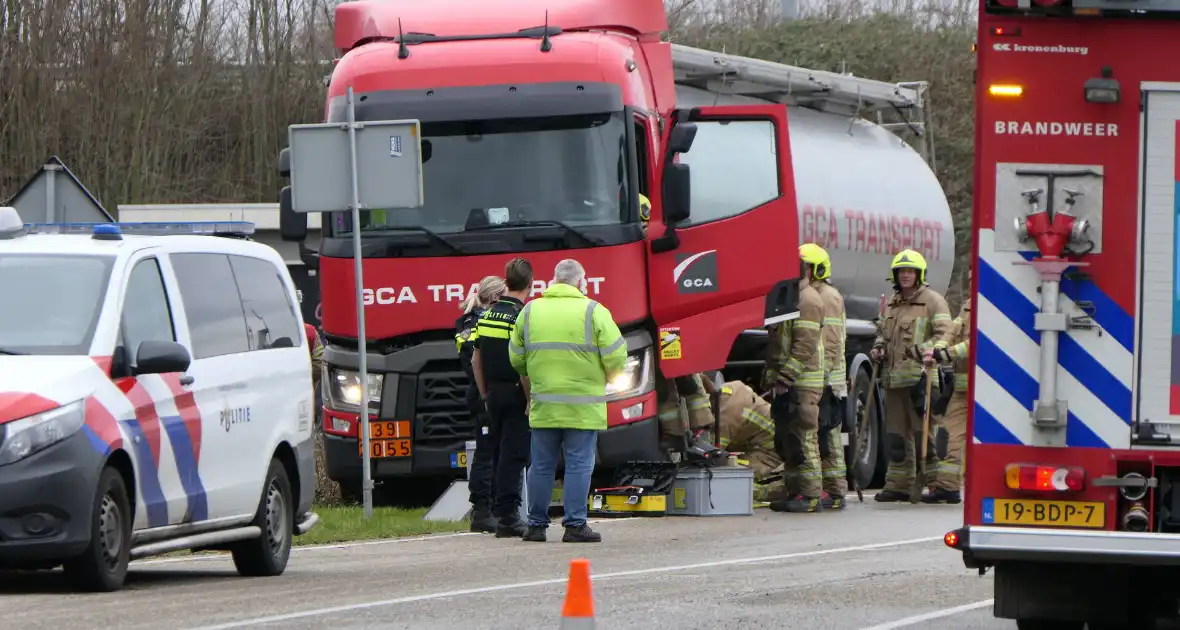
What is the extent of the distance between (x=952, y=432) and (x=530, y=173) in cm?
479

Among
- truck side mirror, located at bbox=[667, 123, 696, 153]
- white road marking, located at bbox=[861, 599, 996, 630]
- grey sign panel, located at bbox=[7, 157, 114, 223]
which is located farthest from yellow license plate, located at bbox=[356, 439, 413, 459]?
white road marking, located at bbox=[861, 599, 996, 630]

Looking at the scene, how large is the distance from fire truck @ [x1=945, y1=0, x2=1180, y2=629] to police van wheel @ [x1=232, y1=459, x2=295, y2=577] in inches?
202

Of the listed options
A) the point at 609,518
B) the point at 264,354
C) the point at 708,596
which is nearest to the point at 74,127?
the point at 609,518

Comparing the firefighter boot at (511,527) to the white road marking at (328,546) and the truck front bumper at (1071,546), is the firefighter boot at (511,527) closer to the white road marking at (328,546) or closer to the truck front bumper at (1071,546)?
the white road marking at (328,546)

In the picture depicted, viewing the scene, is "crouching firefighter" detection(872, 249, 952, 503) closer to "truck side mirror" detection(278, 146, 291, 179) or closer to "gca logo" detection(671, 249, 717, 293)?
"gca logo" detection(671, 249, 717, 293)

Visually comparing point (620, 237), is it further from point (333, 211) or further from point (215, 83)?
point (215, 83)

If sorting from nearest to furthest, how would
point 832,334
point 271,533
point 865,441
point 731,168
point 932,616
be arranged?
1. point 932,616
2. point 271,533
3. point 731,168
4. point 832,334
5. point 865,441

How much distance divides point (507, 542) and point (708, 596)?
4.00 meters

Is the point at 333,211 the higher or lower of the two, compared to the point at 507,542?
higher

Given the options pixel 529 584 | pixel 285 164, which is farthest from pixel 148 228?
pixel 285 164

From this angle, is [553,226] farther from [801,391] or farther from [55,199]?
[55,199]

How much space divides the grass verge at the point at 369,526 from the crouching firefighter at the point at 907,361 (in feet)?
14.4

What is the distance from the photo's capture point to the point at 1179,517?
809cm

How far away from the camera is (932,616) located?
10.1m
